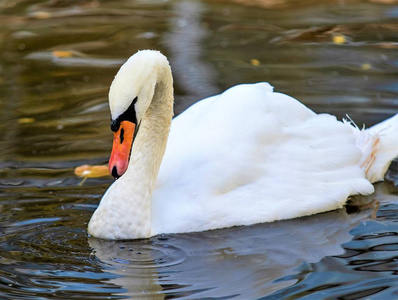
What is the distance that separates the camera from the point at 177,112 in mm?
8430

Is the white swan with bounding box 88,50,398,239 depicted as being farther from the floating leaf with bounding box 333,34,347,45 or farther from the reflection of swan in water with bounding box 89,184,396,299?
the floating leaf with bounding box 333,34,347,45

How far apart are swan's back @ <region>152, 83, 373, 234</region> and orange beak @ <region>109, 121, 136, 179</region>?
2.24 ft

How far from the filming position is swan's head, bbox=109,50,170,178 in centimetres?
528

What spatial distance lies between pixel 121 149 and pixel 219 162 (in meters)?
0.90

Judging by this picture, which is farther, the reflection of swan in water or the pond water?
the pond water

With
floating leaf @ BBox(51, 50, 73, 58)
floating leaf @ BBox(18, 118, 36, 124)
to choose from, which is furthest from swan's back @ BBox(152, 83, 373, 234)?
floating leaf @ BBox(51, 50, 73, 58)

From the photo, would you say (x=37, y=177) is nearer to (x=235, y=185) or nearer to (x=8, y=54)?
(x=235, y=185)

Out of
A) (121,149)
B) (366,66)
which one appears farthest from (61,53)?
(121,149)

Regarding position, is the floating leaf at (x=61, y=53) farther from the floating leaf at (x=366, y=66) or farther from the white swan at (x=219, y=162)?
the white swan at (x=219, y=162)

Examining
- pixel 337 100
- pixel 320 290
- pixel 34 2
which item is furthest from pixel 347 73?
pixel 34 2

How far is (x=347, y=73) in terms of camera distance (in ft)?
31.2

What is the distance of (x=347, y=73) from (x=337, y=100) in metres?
0.97

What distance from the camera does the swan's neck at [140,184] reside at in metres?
5.88

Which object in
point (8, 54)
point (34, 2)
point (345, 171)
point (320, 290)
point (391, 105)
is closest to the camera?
point (320, 290)
